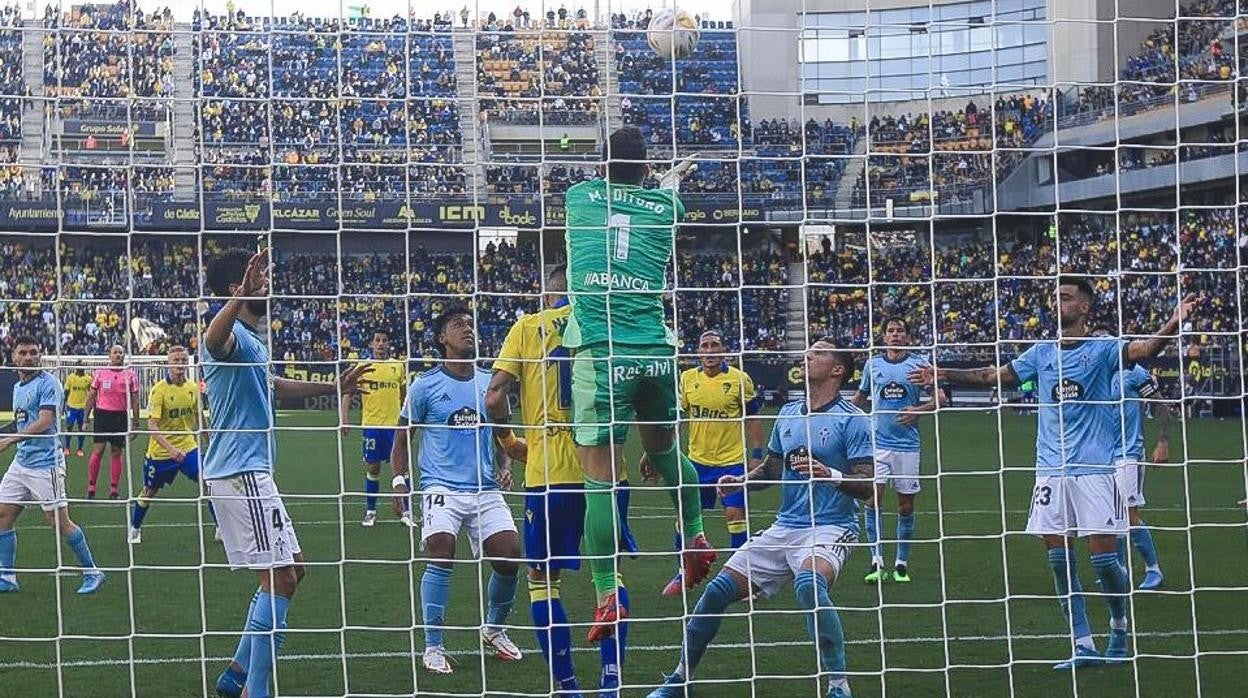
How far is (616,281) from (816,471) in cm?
139

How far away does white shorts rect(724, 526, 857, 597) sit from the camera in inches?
294

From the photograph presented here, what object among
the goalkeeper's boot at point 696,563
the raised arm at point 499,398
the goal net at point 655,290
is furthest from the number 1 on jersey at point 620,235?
the goalkeeper's boot at point 696,563

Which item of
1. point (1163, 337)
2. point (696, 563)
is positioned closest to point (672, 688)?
point (696, 563)

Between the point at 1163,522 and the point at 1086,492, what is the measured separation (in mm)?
8021

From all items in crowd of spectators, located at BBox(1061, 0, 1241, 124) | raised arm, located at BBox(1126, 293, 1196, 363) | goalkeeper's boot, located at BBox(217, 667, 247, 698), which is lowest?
goalkeeper's boot, located at BBox(217, 667, 247, 698)

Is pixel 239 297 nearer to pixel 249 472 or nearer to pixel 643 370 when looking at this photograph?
pixel 249 472

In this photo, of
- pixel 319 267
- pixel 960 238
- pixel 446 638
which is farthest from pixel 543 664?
pixel 960 238

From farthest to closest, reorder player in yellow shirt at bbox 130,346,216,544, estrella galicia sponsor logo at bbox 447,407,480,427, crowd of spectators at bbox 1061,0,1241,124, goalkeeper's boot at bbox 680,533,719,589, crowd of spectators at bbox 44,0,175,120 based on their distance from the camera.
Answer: crowd of spectators at bbox 1061,0,1241,124
player in yellow shirt at bbox 130,346,216,544
crowd of spectators at bbox 44,0,175,120
estrella galicia sponsor logo at bbox 447,407,480,427
goalkeeper's boot at bbox 680,533,719,589

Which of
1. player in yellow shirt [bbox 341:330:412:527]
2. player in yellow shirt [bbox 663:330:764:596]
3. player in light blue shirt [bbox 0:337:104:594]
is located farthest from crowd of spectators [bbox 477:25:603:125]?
player in light blue shirt [bbox 0:337:104:594]

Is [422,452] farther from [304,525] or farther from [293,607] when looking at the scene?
[304,525]

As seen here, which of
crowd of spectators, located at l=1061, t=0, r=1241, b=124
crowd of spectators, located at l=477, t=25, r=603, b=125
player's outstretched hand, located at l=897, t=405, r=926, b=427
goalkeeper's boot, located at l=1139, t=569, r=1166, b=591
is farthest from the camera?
crowd of spectators, located at l=1061, t=0, r=1241, b=124

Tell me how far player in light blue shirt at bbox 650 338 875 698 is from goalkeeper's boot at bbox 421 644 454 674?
160 centimetres

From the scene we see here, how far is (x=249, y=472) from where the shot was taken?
23.9 ft

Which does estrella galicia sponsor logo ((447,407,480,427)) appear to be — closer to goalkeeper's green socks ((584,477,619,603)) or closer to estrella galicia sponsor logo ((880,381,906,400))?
goalkeeper's green socks ((584,477,619,603))
